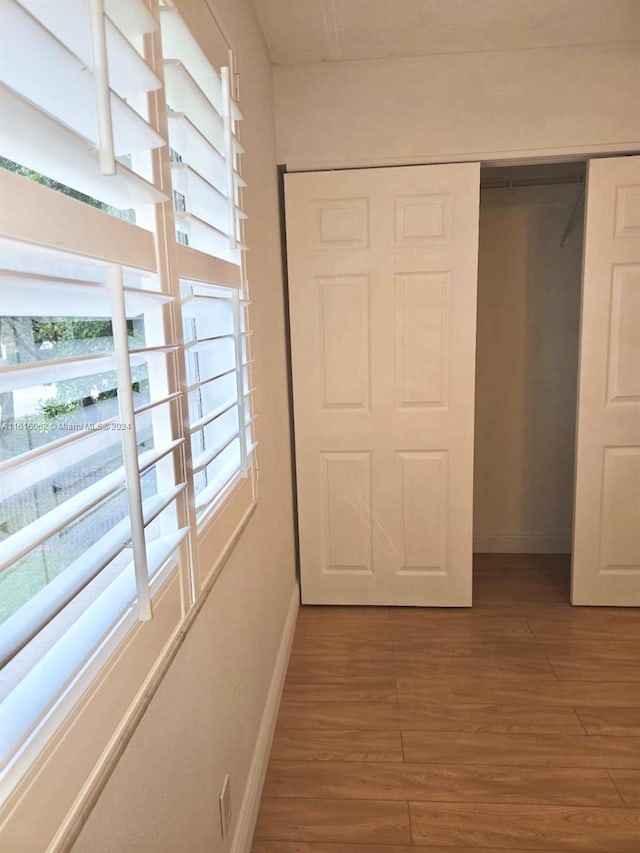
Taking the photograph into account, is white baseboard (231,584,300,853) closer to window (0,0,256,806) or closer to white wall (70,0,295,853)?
white wall (70,0,295,853)

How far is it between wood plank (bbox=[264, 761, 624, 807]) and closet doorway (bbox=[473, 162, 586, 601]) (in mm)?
1219

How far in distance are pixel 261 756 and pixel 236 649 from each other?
0.46m

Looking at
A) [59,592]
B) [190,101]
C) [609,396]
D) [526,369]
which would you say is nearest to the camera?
[59,592]

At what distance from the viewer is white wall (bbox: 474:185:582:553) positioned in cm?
321

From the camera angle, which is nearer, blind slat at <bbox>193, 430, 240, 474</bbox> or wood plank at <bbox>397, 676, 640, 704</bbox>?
blind slat at <bbox>193, 430, 240, 474</bbox>

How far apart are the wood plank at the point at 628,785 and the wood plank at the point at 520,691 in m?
0.32

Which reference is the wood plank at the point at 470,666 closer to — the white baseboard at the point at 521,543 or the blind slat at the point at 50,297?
the white baseboard at the point at 521,543

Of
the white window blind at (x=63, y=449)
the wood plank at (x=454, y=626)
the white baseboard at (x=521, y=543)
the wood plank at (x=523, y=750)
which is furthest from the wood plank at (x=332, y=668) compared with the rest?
the white window blind at (x=63, y=449)

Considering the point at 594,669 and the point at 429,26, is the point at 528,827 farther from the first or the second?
the point at 429,26

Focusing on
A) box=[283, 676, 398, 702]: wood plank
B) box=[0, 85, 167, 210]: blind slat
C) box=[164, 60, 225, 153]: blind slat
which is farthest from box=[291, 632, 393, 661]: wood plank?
box=[0, 85, 167, 210]: blind slat

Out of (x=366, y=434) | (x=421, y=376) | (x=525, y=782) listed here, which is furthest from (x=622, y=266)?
(x=525, y=782)

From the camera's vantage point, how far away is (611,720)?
205cm

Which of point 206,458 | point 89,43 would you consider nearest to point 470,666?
point 206,458

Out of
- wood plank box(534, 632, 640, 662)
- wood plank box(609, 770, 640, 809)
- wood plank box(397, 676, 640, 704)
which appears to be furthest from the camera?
wood plank box(534, 632, 640, 662)
